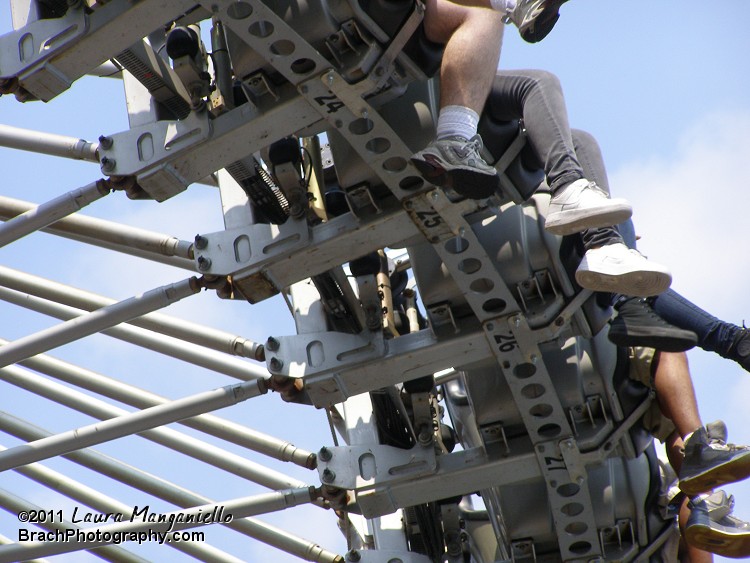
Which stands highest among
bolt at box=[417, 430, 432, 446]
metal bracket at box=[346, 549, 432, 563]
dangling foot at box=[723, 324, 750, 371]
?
dangling foot at box=[723, 324, 750, 371]

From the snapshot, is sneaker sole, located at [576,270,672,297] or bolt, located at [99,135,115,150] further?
bolt, located at [99,135,115,150]

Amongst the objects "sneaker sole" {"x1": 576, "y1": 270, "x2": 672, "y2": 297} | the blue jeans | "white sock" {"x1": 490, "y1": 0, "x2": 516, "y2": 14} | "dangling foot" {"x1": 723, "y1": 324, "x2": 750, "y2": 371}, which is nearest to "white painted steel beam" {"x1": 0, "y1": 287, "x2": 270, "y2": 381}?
the blue jeans

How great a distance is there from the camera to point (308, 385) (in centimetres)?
956

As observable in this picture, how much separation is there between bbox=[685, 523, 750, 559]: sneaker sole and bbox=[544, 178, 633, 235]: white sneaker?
290cm

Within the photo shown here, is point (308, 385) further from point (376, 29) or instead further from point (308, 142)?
point (376, 29)

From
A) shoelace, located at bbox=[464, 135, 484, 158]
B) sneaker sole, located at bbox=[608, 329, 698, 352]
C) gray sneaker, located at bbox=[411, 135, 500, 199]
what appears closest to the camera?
gray sneaker, located at bbox=[411, 135, 500, 199]

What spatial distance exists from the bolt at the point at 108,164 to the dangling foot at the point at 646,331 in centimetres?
379

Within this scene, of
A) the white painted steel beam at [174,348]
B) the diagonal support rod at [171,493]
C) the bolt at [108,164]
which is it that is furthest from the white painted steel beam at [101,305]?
the bolt at [108,164]

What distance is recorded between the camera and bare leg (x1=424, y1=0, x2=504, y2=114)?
804 centimetres

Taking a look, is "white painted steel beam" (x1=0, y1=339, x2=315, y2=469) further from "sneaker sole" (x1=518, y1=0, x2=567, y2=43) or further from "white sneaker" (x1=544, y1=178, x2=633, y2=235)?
"sneaker sole" (x1=518, y1=0, x2=567, y2=43)

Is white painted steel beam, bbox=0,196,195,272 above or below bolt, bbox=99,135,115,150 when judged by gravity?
below

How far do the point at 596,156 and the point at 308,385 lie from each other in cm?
275

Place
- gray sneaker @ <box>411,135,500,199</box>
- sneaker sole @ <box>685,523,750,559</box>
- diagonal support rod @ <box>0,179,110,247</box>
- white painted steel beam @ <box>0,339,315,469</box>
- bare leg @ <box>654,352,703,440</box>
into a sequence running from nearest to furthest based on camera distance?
gray sneaker @ <box>411,135,500,199</box>, diagonal support rod @ <box>0,179,110,247</box>, sneaker sole @ <box>685,523,750,559</box>, bare leg @ <box>654,352,703,440</box>, white painted steel beam @ <box>0,339,315,469</box>

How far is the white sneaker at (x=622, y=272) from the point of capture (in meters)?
7.89
